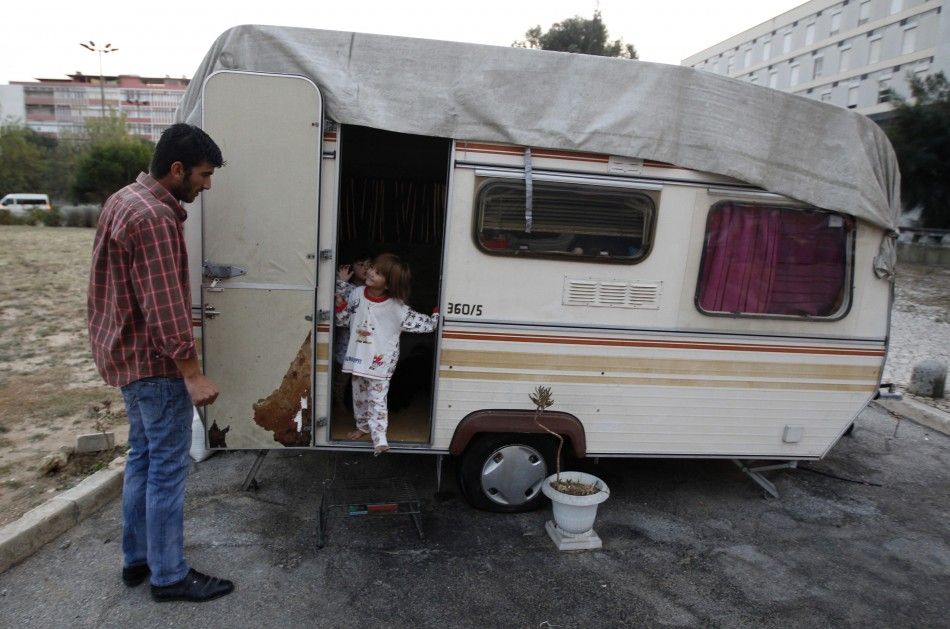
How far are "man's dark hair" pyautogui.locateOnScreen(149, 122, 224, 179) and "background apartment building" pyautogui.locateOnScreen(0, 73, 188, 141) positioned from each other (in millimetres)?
80598

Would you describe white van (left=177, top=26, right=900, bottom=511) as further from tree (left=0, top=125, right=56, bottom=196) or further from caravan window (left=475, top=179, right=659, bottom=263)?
tree (left=0, top=125, right=56, bottom=196)

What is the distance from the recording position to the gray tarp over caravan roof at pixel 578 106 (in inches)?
137

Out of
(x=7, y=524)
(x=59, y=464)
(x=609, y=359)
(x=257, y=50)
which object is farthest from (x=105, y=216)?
(x=609, y=359)

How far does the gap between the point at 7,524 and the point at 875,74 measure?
158ft

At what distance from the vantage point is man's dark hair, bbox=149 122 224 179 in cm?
288

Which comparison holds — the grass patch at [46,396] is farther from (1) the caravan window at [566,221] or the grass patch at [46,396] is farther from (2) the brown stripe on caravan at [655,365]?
(1) the caravan window at [566,221]

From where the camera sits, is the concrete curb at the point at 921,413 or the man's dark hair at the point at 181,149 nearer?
the man's dark hair at the point at 181,149

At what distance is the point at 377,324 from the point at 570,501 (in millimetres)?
1582

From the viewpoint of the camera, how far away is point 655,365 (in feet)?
13.1

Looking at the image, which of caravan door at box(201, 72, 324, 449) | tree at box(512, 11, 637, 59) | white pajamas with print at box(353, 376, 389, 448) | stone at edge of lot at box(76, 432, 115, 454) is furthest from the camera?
tree at box(512, 11, 637, 59)

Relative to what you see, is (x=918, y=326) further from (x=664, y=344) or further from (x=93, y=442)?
(x=93, y=442)

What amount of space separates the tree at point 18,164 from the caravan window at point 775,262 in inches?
1927

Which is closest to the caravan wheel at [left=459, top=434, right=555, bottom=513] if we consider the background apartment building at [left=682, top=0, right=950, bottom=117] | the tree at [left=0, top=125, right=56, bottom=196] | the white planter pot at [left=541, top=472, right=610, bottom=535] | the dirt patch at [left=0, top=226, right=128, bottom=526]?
the white planter pot at [left=541, top=472, right=610, bottom=535]

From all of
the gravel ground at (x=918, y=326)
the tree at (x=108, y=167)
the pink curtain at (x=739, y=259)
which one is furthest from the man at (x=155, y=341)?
the tree at (x=108, y=167)
